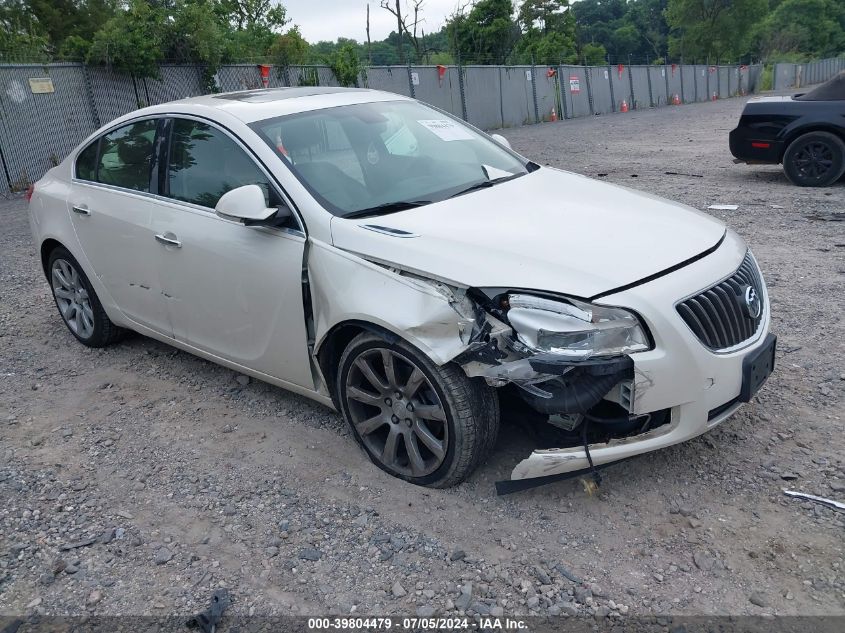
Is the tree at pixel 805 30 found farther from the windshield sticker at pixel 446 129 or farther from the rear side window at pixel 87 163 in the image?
the rear side window at pixel 87 163

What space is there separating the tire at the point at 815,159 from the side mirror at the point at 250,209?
8.43 m

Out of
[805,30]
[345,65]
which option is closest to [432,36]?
[345,65]

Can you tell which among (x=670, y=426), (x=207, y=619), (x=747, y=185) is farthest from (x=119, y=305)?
(x=747, y=185)

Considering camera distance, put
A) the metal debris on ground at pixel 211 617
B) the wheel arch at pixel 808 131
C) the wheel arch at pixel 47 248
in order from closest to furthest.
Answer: the metal debris on ground at pixel 211 617, the wheel arch at pixel 47 248, the wheel arch at pixel 808 131

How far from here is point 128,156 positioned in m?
4.52

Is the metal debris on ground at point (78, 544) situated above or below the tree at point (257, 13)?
below

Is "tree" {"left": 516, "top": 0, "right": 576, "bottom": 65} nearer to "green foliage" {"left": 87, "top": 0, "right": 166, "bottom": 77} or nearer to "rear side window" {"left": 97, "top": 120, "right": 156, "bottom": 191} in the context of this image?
"green foliage" {"left": 87, "top": 0, "right": 166, "bottom": 77}

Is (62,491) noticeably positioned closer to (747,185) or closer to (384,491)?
(384,491)

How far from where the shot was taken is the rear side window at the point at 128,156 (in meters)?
4.37

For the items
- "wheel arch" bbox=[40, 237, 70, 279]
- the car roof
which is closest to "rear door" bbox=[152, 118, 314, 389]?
the car roof

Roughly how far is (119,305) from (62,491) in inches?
60.0

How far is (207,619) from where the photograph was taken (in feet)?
8.57

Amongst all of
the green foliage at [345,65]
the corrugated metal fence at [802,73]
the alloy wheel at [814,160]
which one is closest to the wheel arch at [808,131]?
the alloy wheel at [814,160]

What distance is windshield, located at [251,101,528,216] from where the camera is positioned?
141 inches
